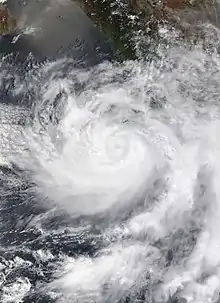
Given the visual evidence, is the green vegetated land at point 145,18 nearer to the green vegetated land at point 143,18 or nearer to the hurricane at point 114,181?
the green vegetated land at point 143,18

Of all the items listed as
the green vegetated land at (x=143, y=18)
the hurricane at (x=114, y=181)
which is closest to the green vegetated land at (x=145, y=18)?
the green vegetated land at (x=143, y=18)

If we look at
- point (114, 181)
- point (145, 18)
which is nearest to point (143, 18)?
point (145, 18)

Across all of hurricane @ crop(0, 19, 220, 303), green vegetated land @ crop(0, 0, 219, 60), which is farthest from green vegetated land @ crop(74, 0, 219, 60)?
hurricane @ crop(0, 19, 220, 303)

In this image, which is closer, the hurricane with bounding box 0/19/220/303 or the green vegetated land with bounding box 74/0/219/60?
the hurricane with bounding box 0/19/220/303

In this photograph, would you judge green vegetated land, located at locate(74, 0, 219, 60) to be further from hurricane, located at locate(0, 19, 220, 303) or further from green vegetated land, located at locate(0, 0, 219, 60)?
hurricane, located at locate(0, 19, 220, 303)

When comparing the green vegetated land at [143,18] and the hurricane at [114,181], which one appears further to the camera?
the green vegetated land at [143,18]

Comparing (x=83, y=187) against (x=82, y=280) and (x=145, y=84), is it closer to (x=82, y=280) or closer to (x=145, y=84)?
(x=82, y=280)

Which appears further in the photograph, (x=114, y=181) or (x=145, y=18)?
(x=145, y=18)

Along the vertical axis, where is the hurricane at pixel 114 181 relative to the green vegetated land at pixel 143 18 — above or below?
below

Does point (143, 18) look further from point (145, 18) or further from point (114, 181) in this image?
point (114, 181)
